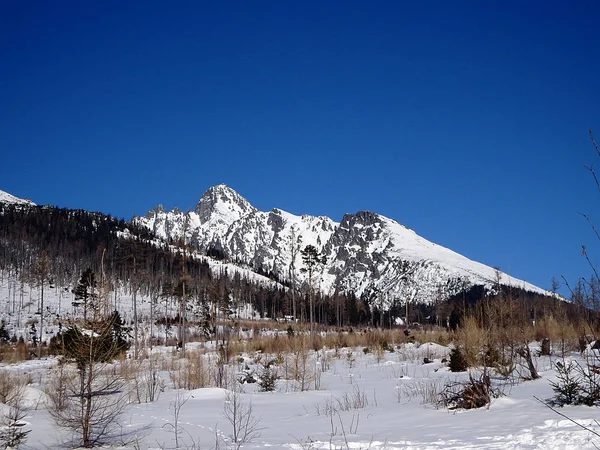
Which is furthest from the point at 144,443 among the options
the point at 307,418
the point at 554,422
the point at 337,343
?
the point at 337,343

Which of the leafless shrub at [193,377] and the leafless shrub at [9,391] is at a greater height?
the leafless shrub at [9,391]

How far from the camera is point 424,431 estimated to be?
783cm

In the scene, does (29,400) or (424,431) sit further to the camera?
(29,400)

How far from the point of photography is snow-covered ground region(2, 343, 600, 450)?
6.89 m

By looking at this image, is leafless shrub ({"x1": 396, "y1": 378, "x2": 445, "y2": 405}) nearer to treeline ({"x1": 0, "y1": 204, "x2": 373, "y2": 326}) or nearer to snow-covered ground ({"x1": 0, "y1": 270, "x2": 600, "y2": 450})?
snow-covered ground ({"x1": 0, "y1": 270, "x2": 600, "y2": 450})

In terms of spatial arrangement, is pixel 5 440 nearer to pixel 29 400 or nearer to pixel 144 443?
pixel 144 443

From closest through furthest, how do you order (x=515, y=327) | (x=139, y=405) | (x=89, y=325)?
(x=89, y=325) < (x=139, y=405) < (x=515, y=327)

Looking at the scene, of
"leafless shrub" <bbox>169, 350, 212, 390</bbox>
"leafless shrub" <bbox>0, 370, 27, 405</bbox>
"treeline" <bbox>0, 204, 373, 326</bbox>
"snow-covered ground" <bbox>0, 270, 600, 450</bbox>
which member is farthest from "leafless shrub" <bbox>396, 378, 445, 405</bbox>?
"treeline" <bbox>0, 204, 373, 326</bbox>

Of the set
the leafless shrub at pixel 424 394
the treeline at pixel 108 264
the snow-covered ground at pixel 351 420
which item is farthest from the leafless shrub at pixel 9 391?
the treeline at pixel 108 264

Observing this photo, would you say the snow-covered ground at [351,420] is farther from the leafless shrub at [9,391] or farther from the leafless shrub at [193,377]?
the leafless shrub at [9,391]

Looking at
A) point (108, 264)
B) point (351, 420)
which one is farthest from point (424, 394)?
point (108, 264)

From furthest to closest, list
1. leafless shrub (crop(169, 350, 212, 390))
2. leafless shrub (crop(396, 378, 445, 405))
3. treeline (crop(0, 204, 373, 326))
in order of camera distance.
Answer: treeline (crop(0, 204, 373, 326))
leafless shrub (crop(169, 350, 212, 390))
leafless shrub (crop(396, 378, 445, 405))

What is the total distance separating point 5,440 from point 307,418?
5.08 m

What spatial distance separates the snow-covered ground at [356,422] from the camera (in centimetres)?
689
